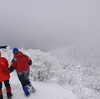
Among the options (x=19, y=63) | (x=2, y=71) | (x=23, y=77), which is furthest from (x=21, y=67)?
(x=2, y=71)

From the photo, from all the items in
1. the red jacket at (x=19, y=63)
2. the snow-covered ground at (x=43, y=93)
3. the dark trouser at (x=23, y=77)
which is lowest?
the snow-covered ground at (x=43, y=93)

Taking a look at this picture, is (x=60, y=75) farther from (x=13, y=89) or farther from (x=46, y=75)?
(x=13, y=89)

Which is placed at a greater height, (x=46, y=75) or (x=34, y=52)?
(x=34, y=52)

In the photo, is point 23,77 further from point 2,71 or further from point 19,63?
point 2,71

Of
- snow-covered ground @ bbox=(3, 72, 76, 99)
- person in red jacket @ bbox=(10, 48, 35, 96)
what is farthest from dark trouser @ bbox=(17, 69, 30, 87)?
snow-covered ground @ bbox=(3, 72, 76, 99)

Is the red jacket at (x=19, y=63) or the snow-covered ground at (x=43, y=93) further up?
the red jacket at (x=19, y=63)

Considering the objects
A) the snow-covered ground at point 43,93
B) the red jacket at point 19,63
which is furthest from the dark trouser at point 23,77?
the snow-covered ground at point 43,93

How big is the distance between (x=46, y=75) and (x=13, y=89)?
8.77 ft

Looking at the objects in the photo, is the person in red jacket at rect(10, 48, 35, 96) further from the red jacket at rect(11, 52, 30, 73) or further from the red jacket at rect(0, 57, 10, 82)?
the red jacket at rect(0, 57, 10, 82)

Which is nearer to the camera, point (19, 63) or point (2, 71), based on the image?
point (2, 71)

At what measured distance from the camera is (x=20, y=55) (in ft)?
26.5

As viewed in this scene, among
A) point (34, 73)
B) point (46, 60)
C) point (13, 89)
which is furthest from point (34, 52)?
point (13, 89)

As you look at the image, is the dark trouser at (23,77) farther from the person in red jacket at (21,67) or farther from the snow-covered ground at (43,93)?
the snow-covered ground at (43,93)

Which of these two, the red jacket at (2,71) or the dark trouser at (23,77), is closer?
the red jacket at (2,71)
